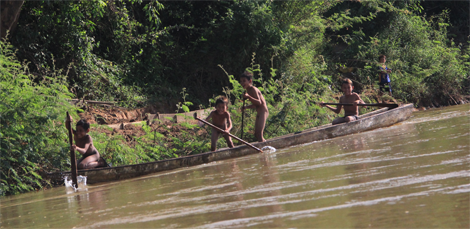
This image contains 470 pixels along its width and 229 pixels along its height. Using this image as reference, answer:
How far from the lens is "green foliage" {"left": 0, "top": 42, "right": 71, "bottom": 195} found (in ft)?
24.2

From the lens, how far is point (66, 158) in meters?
8.16

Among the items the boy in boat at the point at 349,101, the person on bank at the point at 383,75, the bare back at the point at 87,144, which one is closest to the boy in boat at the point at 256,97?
the boy in boat at the point at 349,101

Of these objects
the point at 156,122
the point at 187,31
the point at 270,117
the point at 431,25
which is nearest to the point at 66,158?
the point at 156,122

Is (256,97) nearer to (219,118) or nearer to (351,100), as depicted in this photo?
(219,118)

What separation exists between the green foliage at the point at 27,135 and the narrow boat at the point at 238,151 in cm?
45

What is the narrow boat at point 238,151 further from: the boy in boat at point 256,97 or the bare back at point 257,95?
the bare back at point 257,95

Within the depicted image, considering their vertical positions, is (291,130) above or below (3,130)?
below

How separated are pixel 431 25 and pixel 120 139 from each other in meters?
15.6

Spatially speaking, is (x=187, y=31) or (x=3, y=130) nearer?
(x=3, y=130)

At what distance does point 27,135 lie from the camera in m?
7.66

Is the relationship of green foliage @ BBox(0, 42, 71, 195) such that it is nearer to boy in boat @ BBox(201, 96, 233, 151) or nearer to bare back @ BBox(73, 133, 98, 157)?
bare back @ BBox(73, 133, 98, 157)

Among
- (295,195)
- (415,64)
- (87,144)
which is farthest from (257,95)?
(415,64)

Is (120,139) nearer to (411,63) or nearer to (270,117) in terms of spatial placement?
(270,117)

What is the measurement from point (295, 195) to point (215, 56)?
1153 cm
